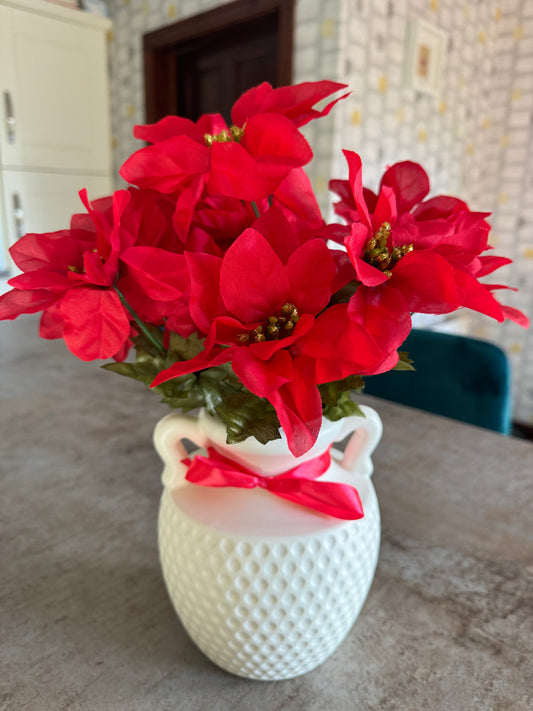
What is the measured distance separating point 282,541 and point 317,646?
11 cm

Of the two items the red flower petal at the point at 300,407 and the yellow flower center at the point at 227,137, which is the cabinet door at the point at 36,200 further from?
the red flower petal at the point at 300,407

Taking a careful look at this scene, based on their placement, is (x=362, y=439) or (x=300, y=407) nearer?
(x=300, y=407)

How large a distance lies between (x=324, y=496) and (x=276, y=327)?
0.55 feet

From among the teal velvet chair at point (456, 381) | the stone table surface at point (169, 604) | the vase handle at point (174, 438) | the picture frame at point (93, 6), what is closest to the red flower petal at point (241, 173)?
the vase handle at point (174, 438)

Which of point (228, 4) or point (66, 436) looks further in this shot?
point (228, 4)

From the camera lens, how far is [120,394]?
1.08 meters

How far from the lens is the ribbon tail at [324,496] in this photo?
0.41 metres

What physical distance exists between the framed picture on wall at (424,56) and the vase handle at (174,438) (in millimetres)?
2541

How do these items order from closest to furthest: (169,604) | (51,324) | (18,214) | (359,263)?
(359,263) < (51,324) < (169,604) < (18,214)

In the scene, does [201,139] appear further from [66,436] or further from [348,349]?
[66,436]

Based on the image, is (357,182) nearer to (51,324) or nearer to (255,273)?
(255,273)

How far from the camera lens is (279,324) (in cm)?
31

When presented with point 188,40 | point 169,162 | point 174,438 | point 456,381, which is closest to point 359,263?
point 169,162

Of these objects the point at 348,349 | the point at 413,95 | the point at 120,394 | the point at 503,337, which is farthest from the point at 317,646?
the point at 503,337
